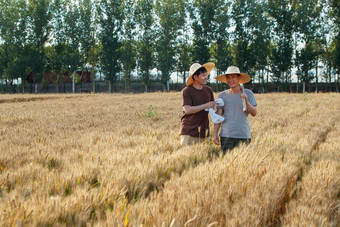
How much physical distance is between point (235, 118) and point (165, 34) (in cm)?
4545

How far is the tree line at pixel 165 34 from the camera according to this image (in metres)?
45.1

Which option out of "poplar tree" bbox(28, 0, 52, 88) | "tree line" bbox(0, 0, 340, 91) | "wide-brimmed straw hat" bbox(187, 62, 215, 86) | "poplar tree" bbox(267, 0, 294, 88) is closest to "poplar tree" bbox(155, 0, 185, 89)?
"tree line" bbox(0, 0, 340, 91)

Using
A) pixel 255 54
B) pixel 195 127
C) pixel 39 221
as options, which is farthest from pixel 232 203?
pixel 255 54

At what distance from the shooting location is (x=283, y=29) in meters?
45.4

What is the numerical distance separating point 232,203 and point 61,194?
1512mm

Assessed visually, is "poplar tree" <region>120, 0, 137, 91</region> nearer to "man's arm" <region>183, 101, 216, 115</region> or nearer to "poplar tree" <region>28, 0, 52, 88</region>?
"poplar tree" <region>28, 0, 52, 88</region>

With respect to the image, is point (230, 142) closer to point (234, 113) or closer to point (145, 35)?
point (234, 113)

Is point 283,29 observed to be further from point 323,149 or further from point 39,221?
point 39,221

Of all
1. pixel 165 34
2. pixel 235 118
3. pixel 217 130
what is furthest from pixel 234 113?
pixel 165 34

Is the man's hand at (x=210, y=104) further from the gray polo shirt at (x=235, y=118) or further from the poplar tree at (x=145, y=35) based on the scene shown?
the poplar tree at (x=145, y=35)

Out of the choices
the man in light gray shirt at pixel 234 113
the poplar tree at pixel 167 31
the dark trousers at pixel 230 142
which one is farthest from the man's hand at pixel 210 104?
the poplar tree at pixel 167 31

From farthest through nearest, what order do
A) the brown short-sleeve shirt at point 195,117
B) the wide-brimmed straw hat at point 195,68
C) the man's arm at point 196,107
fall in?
the brown short-sleeve shirt at point 195,117
the wide-brimmed straw hat at point 195,68
the man's arm at point 196,107

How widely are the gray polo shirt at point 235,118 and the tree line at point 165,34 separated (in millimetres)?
42526

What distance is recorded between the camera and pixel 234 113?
4543 mm
